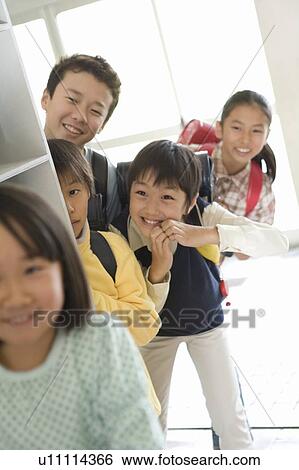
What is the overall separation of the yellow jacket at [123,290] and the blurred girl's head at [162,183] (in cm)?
6

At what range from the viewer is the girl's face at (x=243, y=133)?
0.94 meters

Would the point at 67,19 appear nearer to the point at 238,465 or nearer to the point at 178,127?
the point at 178,127

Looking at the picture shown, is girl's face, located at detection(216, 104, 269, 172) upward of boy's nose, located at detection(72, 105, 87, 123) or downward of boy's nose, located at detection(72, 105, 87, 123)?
downward

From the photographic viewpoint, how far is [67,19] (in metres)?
0.96

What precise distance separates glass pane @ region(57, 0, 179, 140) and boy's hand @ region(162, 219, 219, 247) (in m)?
0.15

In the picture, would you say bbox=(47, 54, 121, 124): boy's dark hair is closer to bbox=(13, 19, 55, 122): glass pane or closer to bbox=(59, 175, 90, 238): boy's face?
bbox=(13, 19, 55, 122): glass pane

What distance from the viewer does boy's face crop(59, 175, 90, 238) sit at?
3.07 feet

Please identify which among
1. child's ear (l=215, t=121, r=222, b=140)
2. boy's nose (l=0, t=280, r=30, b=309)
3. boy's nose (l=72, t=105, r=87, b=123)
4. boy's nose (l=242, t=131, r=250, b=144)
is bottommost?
boy's nose (l=0, t=280, r=30, b=309)

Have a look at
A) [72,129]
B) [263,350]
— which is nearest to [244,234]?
[263,350]

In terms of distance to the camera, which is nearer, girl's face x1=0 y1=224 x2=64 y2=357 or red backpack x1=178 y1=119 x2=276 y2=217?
girl's face x1=0 y1=224 x2=64 y2=357

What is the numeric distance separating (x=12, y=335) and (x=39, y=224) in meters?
0.12

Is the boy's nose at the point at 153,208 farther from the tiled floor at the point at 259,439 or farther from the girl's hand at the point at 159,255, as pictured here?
the tiled floor at the point at 259,439

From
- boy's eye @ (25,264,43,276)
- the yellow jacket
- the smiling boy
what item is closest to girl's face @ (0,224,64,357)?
boy's eye @ (25,264,43,276)

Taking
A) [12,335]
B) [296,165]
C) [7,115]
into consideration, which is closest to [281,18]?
[296,165]
